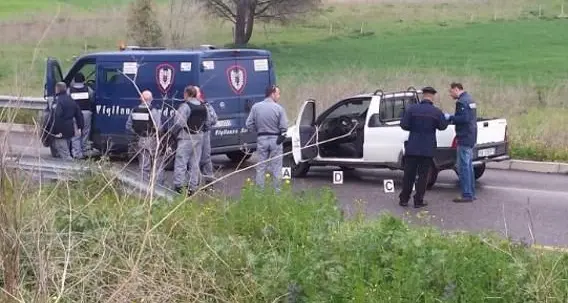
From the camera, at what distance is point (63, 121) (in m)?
16.0

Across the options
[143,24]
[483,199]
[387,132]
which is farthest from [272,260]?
[143,24]

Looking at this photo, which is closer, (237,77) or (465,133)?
(465,133)

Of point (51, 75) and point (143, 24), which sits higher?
point (143, 24)

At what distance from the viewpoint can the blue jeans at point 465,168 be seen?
44.4 feet

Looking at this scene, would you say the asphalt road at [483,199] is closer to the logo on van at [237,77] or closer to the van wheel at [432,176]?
the van wheel at [432,176]

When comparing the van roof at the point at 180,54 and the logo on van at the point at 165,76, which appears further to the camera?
the logo on van at the point at 165,76

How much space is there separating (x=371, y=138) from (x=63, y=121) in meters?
4.89

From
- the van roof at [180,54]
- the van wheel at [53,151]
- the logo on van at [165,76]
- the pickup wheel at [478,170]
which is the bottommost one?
the pickup wheel at [478,170]

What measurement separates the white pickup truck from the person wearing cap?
1.39 metres

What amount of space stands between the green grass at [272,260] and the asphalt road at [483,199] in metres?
2.57

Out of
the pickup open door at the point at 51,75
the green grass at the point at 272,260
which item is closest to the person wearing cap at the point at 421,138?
the green grass at the point at 272,260

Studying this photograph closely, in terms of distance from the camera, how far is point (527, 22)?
200 feet

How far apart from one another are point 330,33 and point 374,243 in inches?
2201

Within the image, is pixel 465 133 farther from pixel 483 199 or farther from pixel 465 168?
pixel 483 199
